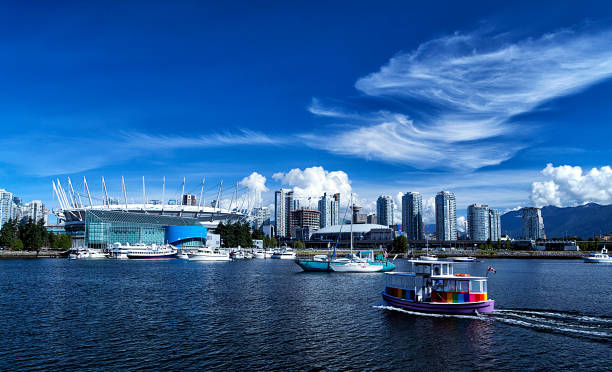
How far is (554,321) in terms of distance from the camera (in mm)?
43125

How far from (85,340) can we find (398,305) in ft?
104

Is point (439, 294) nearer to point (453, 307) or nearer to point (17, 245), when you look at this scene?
point (453, 307)

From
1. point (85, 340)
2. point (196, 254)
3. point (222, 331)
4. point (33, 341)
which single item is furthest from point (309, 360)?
point (196, 254)

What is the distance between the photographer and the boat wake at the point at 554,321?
3856 cm

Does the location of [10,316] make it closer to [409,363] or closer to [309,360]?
[309,360]

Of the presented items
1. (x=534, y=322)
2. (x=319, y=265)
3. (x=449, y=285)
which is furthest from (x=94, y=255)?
(x=534, y=322)

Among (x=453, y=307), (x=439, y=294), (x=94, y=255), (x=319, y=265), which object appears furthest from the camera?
(x=94, y=255)

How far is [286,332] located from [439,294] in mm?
17754

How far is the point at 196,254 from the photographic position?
16550 cm

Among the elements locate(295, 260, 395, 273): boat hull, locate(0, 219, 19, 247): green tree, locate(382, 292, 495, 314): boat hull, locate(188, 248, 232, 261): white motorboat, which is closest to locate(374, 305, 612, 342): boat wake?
locate(382, 292, 495, 314): boat hull

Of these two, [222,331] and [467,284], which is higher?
[467,284]

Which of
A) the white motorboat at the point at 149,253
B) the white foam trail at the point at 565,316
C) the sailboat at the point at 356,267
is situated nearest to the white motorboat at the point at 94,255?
the white motorboat at the point at 149,253

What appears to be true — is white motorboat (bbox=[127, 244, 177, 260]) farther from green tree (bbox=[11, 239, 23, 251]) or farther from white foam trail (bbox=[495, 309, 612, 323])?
white foam trail (bbox=[495, 309, 612, 323])

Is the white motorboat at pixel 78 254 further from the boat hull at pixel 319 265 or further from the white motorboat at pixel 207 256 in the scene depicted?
the boat hull at pixel 319 265
